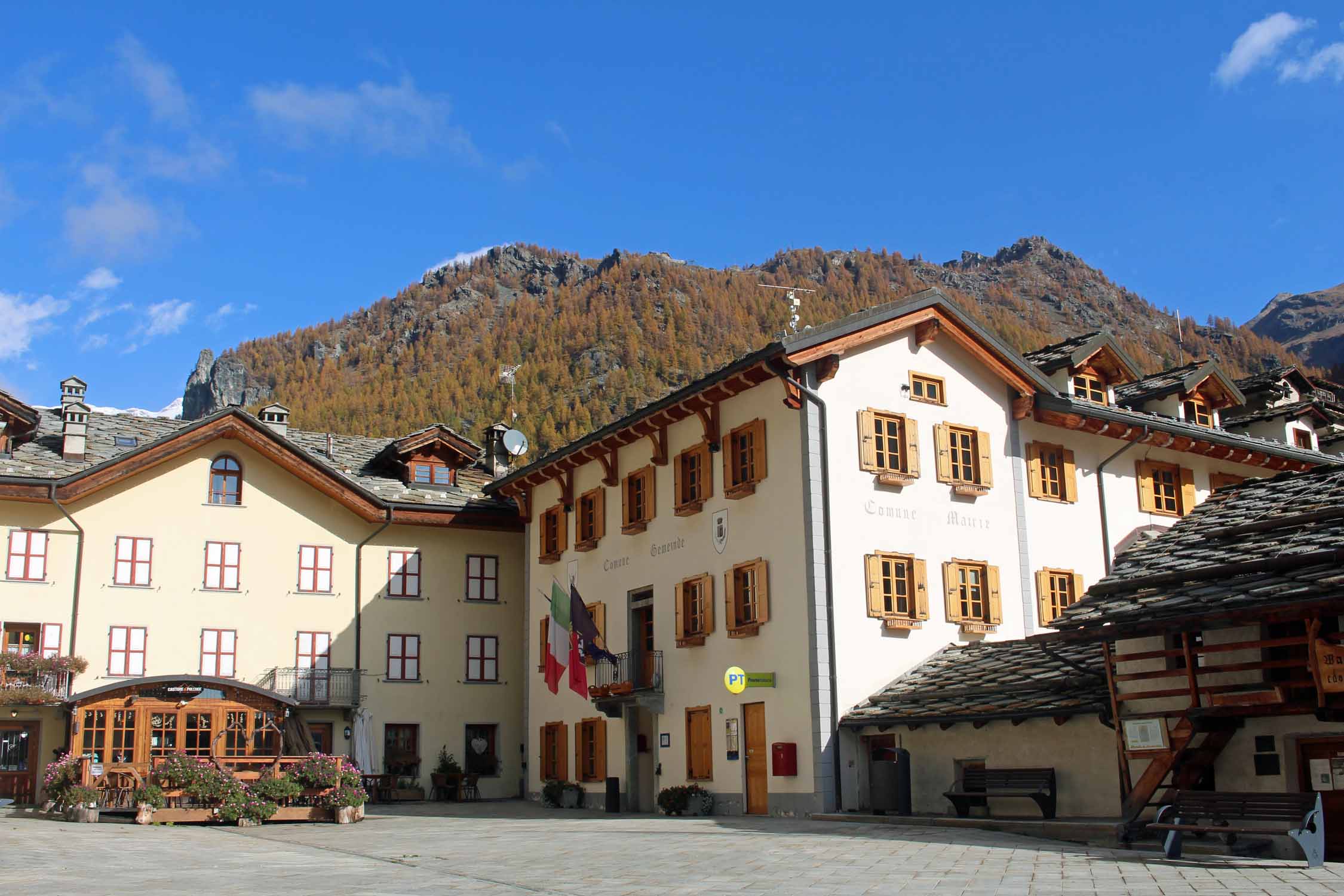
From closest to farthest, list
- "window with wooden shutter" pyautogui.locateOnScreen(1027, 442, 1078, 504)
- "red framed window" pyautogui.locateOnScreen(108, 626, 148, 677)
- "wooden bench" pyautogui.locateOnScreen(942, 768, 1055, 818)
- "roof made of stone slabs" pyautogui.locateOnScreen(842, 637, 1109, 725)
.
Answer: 1. "roof made of stone slabs" pyautogui.locateOnScreen(842, 637, 1109, 725)
2. "wooden bench" pyautogui.locateOnScreen(942, 768, 1055, 818)
3. "window with wooden shutter" pyautogui.locateOnScreen(1027, 442, 1078, 504)
4. "red framed window" pyautogui.locateOnScreen(108, 626, 148, 677)

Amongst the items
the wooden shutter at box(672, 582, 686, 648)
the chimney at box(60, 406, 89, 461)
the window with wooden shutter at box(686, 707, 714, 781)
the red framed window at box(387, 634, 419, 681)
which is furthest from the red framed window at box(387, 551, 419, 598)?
the window with wooden shutter at box(686, 707, 714, 781)

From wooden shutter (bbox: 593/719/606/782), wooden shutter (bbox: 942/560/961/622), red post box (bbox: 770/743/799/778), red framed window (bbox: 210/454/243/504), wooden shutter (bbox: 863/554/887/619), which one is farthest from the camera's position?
red framed window (bbox: 210/454/243/504)

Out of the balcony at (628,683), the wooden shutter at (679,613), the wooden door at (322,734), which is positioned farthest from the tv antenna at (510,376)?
the wooden shutter at (679,613)

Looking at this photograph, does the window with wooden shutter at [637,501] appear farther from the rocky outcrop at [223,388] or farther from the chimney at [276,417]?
the rocky outcrop at [223,388]

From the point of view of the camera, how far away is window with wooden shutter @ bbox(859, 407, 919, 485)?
26422 millimetres

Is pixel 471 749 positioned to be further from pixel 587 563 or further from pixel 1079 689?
pixel 1079 689

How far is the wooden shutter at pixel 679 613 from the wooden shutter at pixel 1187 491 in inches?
474

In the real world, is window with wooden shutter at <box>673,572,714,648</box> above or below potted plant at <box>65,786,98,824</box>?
above

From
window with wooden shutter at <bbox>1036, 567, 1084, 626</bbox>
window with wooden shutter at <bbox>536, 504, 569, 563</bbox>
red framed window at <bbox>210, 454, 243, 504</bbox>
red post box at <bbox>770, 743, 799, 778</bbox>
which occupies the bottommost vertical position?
red post box at <bbox>770, 743, 799, 778</bbox>

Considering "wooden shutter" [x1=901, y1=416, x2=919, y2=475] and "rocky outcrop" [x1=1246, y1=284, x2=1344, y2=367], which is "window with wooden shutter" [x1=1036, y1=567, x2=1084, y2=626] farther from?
"rocky outcrop" [x1=1246, y1=284, x2=1344, y2=367]

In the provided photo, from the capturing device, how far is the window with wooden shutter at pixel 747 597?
86.5 feet

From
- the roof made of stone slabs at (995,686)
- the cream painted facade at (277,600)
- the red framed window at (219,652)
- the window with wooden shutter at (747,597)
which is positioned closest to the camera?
the roof made of stone slabs at (995,686)

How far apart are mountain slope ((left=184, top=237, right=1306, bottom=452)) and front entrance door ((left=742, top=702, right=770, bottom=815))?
62.0m

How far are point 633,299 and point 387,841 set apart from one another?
4509 inches
